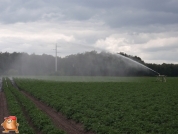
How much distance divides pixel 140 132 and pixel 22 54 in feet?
475

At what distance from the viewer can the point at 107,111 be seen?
21016 millimetres

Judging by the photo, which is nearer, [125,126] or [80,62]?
[125,126]

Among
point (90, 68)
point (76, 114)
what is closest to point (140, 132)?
point (76, 114)

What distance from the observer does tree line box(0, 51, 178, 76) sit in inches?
3435

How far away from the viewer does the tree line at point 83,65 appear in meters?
87.2

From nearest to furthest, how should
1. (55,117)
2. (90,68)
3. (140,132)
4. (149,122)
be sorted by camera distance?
1. (140,132)
2. (149,122)
3. (55,117)
4. (90,68)

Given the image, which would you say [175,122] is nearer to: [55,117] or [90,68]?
[55,117]

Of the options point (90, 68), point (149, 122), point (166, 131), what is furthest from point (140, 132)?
point (90, 68)

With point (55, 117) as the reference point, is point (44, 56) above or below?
above

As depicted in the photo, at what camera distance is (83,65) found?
11069cm

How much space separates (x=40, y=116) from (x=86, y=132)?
351 centimetres

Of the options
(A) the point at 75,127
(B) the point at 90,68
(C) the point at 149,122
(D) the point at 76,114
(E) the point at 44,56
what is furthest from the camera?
(E) the point at 44,56

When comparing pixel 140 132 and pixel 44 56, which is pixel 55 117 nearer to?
pixel 140 132

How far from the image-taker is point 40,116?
19141 millimetres
